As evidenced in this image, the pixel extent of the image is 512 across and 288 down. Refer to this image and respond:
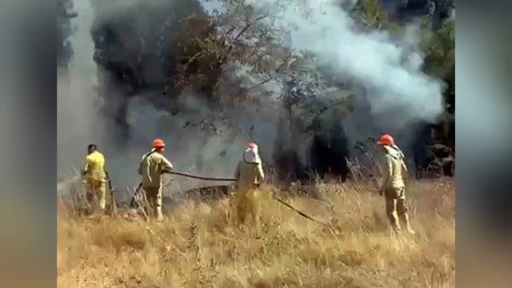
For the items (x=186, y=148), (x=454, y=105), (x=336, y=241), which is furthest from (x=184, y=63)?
(x=454, y=105)

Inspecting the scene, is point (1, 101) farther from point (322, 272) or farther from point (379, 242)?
point (379, 242)

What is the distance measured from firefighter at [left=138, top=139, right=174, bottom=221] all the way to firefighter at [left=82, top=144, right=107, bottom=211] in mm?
109

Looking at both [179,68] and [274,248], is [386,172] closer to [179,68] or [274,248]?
[274,248]

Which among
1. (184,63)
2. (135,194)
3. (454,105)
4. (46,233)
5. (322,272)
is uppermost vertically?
(184,63)

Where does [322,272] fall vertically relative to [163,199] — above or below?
below

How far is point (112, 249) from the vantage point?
5.48 feet

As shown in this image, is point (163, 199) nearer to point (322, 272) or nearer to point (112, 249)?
point (112, 249)

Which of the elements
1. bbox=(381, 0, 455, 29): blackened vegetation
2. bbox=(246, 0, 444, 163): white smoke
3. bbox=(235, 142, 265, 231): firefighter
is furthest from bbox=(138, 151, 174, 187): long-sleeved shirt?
bbox=(381, 0, 455, 29): blackened vegetation

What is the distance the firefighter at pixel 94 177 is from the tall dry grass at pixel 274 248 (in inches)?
2.1

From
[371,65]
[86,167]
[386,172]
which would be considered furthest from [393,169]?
[86,167]

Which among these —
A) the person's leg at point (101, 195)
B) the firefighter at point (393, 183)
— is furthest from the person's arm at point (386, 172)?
the person's leg at point (101, 195)

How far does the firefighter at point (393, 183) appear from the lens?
1685mm

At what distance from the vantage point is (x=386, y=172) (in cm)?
169

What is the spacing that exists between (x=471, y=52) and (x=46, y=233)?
1.29 meters
